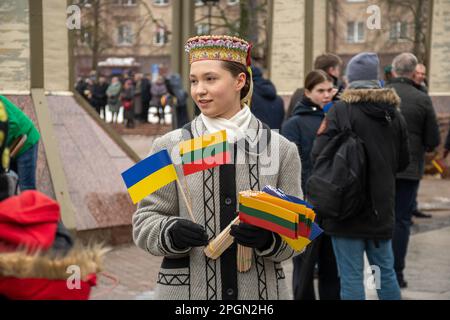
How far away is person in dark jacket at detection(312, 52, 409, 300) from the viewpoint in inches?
225

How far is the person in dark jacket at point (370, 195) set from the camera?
→ 18.8 ft

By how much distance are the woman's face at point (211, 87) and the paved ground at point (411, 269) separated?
12.3 feet

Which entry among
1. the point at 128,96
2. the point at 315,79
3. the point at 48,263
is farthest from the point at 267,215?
the point at 128,96

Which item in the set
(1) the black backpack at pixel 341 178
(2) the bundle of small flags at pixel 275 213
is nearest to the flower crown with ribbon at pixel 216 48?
(2) the bundle of small flags at pixel 275 213

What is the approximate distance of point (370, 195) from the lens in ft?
18.9

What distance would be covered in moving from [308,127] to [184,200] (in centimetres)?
360

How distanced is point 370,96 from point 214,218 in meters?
2.69

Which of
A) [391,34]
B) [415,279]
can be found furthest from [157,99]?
[415,279]

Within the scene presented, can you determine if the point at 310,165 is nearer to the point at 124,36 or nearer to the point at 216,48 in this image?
the point at 216,48

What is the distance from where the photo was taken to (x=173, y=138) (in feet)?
11.3

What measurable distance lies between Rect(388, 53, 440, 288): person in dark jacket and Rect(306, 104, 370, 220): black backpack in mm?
1964

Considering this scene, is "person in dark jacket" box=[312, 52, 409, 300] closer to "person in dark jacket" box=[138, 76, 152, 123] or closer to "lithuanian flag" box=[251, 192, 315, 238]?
"lithuanian flag" box=[251, 192, 315, 238]

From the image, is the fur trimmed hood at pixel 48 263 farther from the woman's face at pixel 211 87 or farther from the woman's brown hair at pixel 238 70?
the woman's brown hair at pixel 238 70

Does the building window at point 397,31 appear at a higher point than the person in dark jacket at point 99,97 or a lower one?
higher
